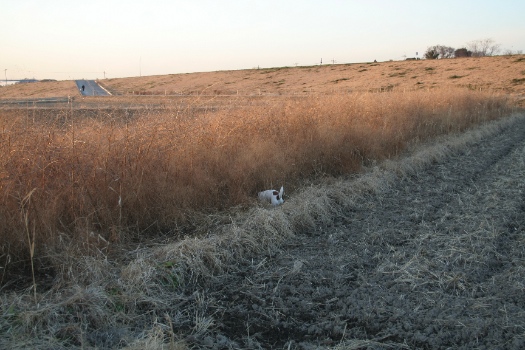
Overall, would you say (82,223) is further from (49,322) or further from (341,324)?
(341,324)

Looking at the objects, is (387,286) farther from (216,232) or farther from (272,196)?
(272,196)

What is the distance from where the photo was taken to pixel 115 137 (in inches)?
219

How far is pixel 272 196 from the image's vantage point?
5.98m

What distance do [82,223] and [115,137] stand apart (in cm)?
143

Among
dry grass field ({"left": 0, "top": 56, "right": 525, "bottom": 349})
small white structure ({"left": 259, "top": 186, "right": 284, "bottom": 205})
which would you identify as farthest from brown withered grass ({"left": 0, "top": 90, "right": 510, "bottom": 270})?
small white structure ({"left": 259, "top": 186, "right": 284, "bottom": 205})

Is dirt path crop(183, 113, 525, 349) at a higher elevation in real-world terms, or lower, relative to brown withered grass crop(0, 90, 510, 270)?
A: lower

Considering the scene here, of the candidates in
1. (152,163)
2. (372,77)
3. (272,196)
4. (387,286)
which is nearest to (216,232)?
(272,196)

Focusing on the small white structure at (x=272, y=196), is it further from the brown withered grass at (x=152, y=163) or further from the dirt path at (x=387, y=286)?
the dirt path at (x=387, y=286)

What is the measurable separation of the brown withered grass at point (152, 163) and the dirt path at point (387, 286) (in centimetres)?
132

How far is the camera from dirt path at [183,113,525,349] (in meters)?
3.13

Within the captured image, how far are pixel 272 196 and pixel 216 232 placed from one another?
48.1 inches

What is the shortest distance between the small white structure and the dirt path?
2.70 feet

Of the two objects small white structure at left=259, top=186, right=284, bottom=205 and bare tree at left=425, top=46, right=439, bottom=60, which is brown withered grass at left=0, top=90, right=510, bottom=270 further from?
bare tree at left=425, top=46, right=439, bottom=60

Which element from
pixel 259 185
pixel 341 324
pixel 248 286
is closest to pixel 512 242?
pixel 341 324
